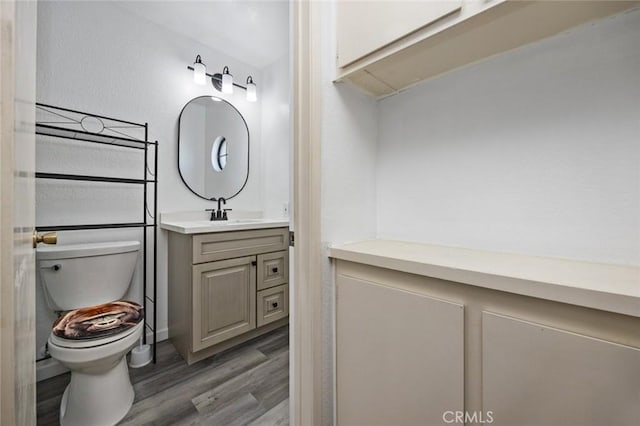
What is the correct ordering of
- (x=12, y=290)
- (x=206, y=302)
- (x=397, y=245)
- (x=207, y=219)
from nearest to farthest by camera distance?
(x=12, y=290) < (x=397, y=245) < (x=206, y=302) < (x=207, y=219)

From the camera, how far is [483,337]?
60cm

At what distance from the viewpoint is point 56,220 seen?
148 centimetres

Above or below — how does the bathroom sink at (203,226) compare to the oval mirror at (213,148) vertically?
below

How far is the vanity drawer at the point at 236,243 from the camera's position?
61.9 inches

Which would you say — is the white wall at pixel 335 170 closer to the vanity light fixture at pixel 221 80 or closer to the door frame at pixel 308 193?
the door frame at pixel 308 193

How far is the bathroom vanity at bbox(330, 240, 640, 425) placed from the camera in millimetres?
479

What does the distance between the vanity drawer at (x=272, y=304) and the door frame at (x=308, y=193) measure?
3.38 feet

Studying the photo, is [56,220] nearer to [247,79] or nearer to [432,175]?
[247,79]

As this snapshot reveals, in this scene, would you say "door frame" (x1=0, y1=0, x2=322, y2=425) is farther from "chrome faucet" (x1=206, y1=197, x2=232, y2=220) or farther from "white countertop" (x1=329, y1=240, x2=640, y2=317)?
"chrome faucet" (x1=206, y1=197, x2=232, y2=220)

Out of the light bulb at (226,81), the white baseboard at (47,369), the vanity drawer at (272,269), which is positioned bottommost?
the white baseboard at (47,369)

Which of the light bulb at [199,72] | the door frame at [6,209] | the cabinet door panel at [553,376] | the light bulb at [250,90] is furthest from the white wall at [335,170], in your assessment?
the light bulb at [250,90]

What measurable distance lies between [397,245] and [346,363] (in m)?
0.46

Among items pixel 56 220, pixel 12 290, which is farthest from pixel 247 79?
pixel 12 290

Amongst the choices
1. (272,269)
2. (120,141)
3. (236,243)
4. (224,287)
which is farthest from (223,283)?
(120,141)
